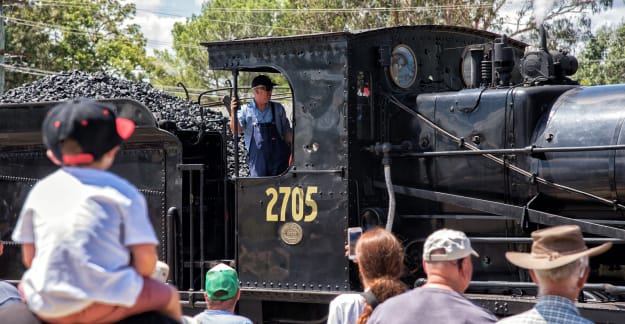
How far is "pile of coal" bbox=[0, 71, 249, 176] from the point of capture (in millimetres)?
8516

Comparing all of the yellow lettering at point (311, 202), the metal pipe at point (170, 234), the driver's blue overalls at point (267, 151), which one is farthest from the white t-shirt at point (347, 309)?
the metal pipe at point (170, 234)

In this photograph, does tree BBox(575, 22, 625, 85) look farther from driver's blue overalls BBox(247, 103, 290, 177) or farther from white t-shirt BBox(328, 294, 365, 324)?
white t-shirt BBox(328, 294, 365, 324)

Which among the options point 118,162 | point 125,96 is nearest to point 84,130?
point 118,162

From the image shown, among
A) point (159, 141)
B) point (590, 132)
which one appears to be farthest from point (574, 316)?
point (159, 141)

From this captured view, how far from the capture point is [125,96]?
9.18m

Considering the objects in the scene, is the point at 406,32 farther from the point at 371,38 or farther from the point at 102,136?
the point at 102,136

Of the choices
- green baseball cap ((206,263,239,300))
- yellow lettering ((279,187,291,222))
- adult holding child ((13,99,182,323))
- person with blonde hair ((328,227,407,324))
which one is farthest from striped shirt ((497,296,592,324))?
yellow lettering ((279,187,291,222))

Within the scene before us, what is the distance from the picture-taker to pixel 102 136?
2.80 m

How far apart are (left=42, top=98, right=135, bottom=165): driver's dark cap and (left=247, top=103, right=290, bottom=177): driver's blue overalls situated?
4619mm

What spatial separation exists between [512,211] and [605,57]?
37.4 metres

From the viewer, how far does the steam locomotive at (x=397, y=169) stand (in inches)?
257

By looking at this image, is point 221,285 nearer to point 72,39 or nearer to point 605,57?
point 72,39

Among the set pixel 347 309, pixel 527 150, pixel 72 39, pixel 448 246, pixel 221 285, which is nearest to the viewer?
pixel 448 246

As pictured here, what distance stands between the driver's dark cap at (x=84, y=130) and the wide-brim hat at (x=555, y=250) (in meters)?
1.42
